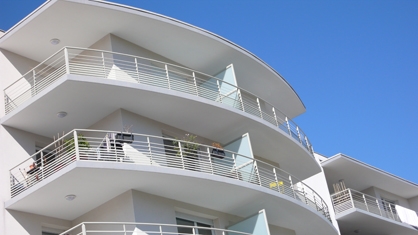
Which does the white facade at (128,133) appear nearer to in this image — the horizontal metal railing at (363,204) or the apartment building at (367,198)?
the horizontal metal railing at (363,204)

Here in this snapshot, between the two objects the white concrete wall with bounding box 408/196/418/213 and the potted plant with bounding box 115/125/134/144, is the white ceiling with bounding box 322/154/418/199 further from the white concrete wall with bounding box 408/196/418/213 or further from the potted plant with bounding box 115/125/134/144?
the potted plant with bounding box 115/125/134/144

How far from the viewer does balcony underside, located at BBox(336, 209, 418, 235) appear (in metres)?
35.7

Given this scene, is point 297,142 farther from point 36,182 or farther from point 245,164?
point 36,182

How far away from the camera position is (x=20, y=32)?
78.0ft

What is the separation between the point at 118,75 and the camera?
77.2 ft

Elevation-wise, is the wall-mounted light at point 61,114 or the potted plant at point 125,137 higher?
the wall-mounted light at point 61,114

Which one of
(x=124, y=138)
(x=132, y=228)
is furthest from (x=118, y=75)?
(x=132, y=228)

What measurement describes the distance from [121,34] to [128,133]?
476 centimetres

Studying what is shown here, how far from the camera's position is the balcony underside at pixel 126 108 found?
22047 millimetres

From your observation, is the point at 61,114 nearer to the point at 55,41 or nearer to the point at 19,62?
the point at 55,41

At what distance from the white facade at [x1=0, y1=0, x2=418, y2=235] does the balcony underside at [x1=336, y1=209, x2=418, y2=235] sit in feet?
25.5

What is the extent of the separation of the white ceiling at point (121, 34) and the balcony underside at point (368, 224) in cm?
1137

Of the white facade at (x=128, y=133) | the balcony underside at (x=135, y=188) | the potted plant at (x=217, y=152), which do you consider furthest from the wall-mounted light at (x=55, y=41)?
the potted plant at (x=217, y=152)

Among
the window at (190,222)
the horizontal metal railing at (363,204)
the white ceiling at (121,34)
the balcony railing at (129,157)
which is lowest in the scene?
the window at (190,222)
